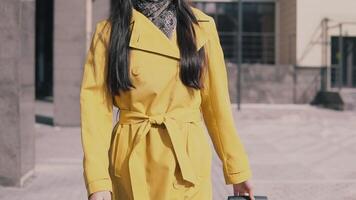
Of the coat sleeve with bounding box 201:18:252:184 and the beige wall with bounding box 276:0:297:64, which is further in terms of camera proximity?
the beige wall with bounding box 276:0:297:64

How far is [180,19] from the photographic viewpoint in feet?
8.11

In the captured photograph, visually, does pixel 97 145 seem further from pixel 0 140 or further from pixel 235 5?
pixel 235 5

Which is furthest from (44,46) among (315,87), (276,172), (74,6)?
(276,172)

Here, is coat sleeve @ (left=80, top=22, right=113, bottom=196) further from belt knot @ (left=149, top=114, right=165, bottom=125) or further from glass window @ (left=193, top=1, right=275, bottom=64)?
glass window @ (left=193, top=1, right=275, bottom=64)

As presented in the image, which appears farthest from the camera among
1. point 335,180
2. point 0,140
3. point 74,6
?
point 74,6

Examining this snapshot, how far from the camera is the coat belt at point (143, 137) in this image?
235cm

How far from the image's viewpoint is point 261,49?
31.8m

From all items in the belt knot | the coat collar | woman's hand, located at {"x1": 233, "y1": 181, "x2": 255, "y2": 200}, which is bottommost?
woman's hand, located at {"x1": 233, "y1": 181, "x2": 255, "y2": 200}

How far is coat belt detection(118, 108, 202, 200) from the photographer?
7.70ft

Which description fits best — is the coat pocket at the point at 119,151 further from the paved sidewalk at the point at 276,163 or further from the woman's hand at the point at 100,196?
the paved sidewalk at the point at 276,163

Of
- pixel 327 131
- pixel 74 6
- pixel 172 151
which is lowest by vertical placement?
pixel 327 131

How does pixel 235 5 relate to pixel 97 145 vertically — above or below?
above

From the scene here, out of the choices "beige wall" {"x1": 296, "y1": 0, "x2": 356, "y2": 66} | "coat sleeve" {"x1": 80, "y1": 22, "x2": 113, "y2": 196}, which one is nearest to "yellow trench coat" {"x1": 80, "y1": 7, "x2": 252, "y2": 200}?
"coat sleeve" {"x1": 80, "y1": 22, "x2": 113, "y2": 196}

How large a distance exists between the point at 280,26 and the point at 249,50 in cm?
218
